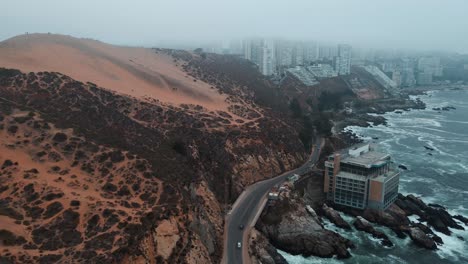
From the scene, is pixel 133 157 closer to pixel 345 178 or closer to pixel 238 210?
pixel 238 210

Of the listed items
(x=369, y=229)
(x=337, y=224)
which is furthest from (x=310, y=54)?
(x=369, y=229)

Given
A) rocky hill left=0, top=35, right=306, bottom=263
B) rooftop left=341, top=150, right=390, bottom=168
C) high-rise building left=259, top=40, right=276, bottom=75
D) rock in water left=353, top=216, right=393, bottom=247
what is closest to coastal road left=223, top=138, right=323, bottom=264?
rocky hill left=0, top=35, right=306, bottom=263

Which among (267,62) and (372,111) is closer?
(372,111)

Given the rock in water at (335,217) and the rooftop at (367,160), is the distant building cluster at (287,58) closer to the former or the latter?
the rooftop at (367,160)

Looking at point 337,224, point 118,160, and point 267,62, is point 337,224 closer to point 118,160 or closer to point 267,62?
point 118,160

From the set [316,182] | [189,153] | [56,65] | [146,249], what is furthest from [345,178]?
[56,65]

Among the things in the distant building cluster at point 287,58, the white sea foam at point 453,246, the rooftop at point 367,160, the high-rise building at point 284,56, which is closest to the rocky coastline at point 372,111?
the distant building cluster at point 287,58
